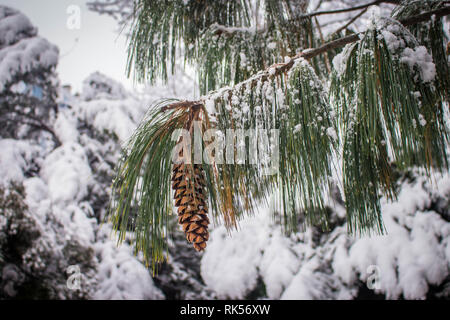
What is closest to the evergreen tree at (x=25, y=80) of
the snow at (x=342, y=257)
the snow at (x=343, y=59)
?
the snow at (x=342, y=257)

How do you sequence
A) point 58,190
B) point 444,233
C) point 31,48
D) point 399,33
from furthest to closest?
point 31,48
point 58,190
point 444,233
point 399,33

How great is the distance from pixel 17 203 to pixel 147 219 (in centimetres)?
238

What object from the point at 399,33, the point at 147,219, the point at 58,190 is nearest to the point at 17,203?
the point at 58,190

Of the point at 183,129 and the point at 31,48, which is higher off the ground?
the point at 31,48

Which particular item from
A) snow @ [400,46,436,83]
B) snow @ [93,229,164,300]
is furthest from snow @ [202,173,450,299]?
snow @ [400,46,436,83]

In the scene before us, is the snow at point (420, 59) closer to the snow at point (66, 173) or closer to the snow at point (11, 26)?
the snow at point (66, 173)

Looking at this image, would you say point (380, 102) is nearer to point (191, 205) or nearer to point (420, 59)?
point (420, 59)

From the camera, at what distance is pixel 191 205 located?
45 cm

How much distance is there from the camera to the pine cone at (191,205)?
447mm

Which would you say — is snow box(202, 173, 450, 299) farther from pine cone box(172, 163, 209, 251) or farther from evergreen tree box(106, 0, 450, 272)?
pine cone box(172, 163, 209, 251)

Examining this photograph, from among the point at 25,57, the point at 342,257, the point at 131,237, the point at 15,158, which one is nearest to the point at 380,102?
the point at 342,257

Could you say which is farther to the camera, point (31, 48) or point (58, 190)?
point (31, 48)

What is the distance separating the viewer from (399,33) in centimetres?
43
